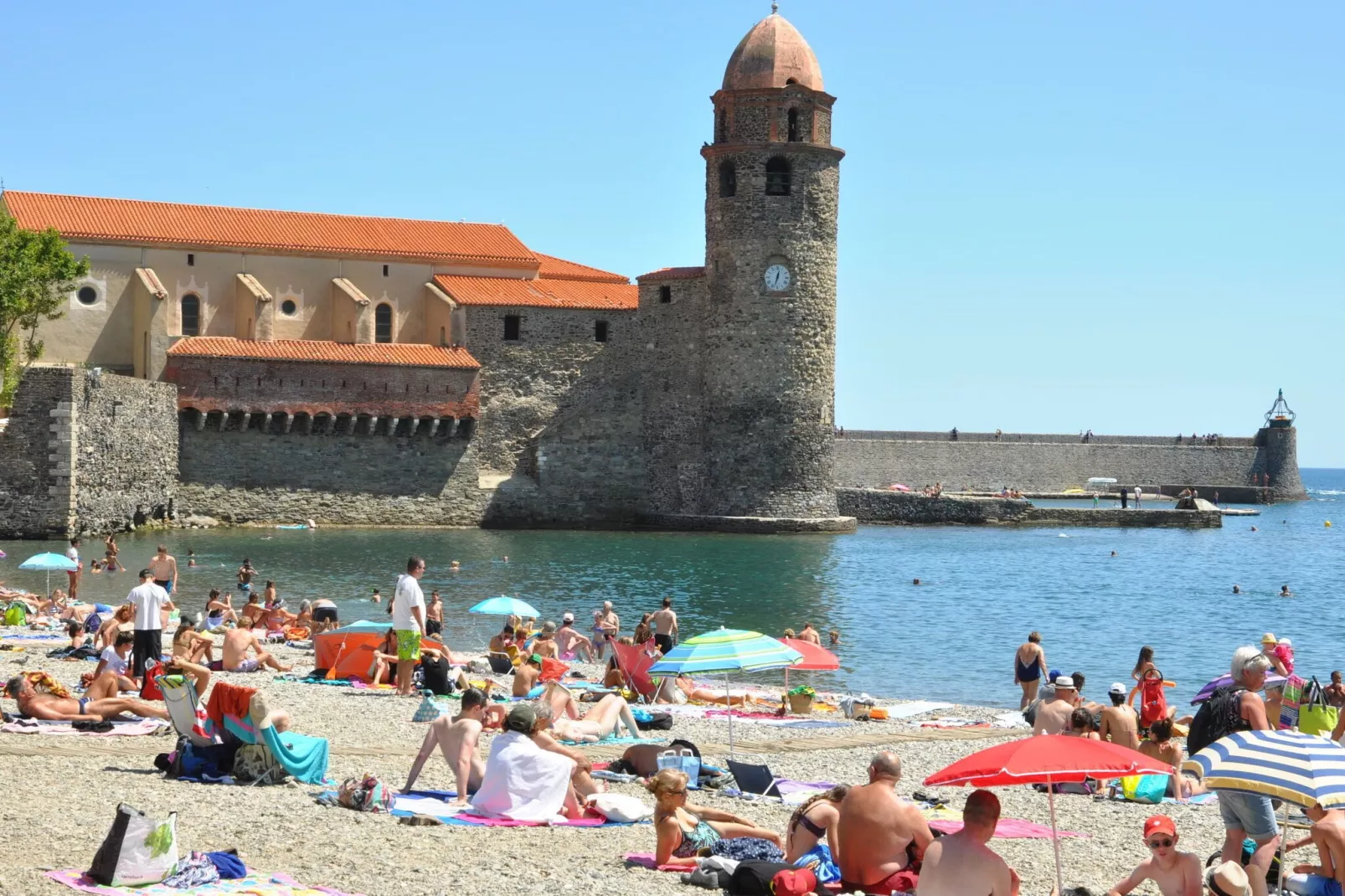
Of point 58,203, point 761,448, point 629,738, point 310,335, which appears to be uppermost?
point 58,203

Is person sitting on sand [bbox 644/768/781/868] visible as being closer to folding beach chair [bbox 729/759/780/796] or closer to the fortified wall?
A: folding beach chair [bbox 729/759/780/796]

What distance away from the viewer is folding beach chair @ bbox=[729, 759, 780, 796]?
11.8 meters

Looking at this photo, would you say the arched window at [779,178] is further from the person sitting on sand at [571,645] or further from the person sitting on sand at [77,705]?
the person sitting on sand at [77,705]

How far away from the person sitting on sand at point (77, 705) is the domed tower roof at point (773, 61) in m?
33.9

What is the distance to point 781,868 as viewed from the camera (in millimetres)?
9156

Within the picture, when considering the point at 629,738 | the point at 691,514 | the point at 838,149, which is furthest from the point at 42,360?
the point at 629,738

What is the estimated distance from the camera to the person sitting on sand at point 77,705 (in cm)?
1314

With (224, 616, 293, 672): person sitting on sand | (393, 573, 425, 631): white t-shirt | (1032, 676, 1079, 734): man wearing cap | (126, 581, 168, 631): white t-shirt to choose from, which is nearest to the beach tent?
(224, 616, 293, 672): person sitting on sand

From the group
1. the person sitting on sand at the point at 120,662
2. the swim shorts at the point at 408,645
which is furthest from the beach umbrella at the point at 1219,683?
the person sitting on sand at the point at 120,662

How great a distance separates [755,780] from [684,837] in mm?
2244

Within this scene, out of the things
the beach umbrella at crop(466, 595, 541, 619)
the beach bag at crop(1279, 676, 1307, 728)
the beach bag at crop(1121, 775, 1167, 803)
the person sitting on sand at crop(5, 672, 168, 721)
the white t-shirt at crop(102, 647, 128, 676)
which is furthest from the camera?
the beach umbrella at crop(466, 595, 541, 619)

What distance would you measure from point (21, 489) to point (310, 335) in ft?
47.5

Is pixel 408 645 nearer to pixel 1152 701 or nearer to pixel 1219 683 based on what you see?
pixel 1152 701

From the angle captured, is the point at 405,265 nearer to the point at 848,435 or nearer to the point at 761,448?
the point at 761,448
